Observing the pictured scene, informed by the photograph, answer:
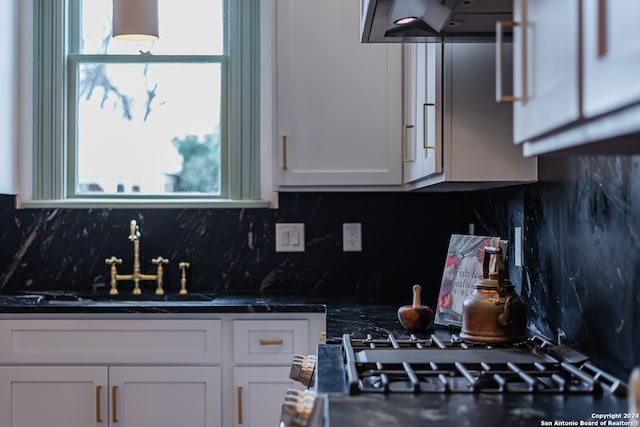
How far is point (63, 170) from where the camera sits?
3.55 m

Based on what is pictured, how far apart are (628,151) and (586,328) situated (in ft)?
2.43

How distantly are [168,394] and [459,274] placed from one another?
119 centimetres

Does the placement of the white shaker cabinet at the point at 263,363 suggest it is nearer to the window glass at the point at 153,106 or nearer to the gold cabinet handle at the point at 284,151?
the gold cabinet handle at the point at 284,151

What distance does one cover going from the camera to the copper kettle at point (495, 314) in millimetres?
1875

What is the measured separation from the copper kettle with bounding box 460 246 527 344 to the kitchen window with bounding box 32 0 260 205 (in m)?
1.77

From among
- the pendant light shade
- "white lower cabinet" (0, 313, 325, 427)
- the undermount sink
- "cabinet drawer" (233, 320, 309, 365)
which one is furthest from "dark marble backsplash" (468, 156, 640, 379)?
the undermount sink

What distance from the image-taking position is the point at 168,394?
2.95 m

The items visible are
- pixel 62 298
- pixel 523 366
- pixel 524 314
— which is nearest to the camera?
pixel 523 366

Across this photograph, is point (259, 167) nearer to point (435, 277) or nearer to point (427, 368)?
point (435, 277)

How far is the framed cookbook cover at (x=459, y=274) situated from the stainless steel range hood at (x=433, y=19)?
677mm

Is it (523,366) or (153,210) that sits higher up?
(153,210)

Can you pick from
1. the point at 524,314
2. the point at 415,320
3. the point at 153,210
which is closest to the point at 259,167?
the point at 153,210

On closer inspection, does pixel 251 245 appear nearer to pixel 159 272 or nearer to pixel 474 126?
pixel 159 272

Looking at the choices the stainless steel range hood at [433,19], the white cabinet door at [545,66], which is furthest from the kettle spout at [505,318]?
the white cabinet door at [545,66]
